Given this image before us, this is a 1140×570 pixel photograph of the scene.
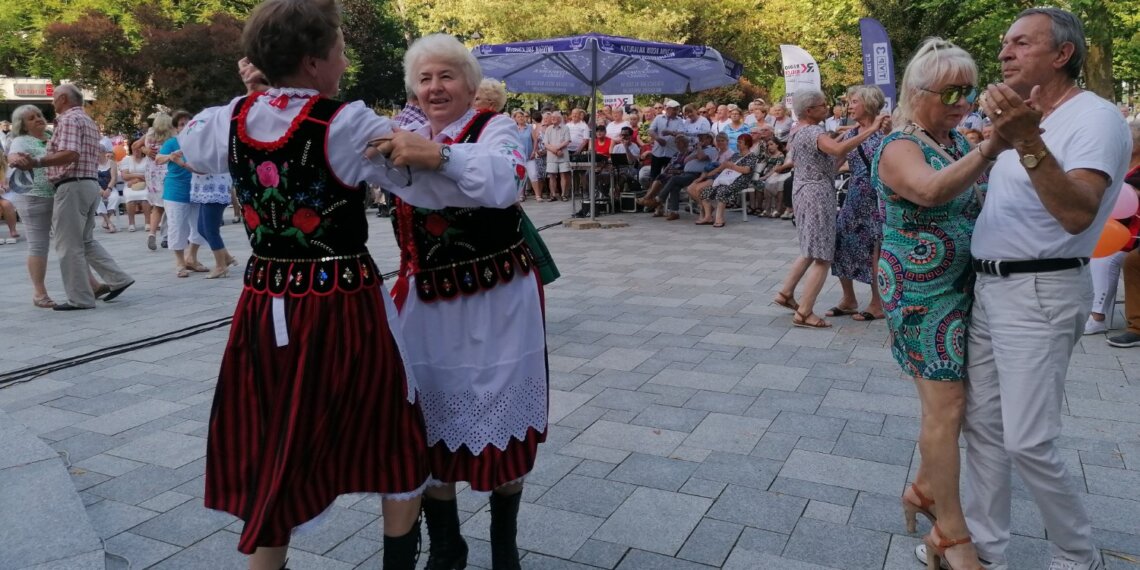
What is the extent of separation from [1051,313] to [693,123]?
13.7 meters

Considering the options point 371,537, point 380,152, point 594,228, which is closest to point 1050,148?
point 380,152

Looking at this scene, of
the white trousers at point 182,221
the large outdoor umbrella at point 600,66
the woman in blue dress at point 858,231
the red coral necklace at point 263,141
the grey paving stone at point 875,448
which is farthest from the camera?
the large outdoor umbrella at point 600,66

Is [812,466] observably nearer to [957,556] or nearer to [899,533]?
[899,533]

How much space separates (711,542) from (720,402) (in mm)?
1697

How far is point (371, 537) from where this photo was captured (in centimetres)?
329

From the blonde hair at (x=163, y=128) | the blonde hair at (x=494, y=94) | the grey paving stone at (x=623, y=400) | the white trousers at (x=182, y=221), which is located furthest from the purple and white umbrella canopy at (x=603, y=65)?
the blonde hair at (x=494, y=94)

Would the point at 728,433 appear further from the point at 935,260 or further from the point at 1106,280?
the point at 1106,280

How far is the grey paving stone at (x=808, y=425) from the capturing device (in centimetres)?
430

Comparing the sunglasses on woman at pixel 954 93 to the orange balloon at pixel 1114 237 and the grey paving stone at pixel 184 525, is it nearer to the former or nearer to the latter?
the grey paving stone at pixel 184 525

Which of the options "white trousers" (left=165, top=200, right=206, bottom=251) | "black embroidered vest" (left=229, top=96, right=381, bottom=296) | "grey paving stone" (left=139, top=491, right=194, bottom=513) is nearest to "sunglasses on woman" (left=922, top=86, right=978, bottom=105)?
Answer: "black embroidered vest" (left=229, top=96, right=381, bottom=296)

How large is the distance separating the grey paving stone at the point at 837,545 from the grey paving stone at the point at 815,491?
9.0 inches

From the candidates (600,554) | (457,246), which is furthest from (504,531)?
(457,246)

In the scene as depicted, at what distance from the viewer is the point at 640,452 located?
13.5 ft

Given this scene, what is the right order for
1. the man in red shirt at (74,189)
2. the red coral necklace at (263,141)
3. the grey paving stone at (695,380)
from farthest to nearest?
1. the man in red shirt at (74,189)
2. the grey paving stone at (695,380)
3. the red coral necklace at (263,141)
